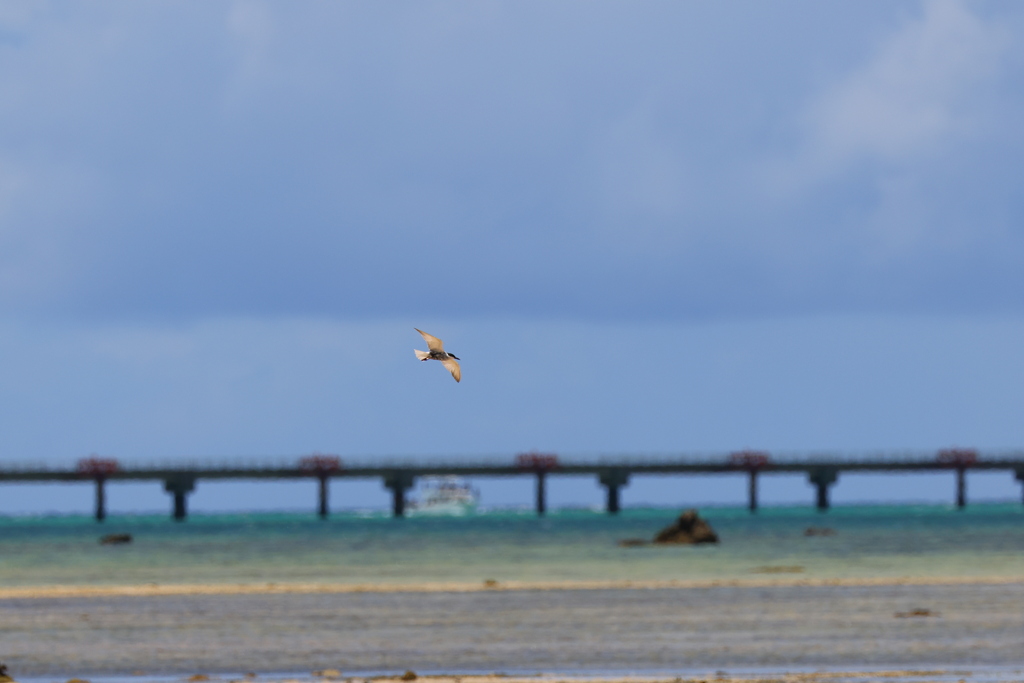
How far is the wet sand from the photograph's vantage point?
2003 centimetres

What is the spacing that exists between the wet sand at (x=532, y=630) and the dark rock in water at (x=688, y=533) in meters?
23.8

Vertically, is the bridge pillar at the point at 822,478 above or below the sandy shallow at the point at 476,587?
below

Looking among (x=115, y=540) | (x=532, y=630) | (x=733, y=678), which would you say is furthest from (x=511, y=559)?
(x=733, y=678)

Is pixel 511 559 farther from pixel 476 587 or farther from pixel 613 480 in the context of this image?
pixel 613 480

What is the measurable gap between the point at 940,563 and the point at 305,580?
18.2 metres

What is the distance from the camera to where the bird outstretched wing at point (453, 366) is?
11.2 m

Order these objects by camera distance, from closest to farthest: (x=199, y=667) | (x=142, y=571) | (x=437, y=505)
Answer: (x=199, y=667), (x=142, y=571), (x=437, y=505)

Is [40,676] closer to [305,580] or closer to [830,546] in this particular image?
[305,580]

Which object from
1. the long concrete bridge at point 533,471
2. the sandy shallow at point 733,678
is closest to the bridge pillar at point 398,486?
the long concrete bridge at point 533,471

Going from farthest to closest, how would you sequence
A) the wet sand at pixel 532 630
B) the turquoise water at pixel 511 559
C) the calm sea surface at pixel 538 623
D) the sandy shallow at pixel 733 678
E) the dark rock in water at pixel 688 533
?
the dark rock in water at pixel 688 533
the turquoise water at pixel 511 559
the calm sea surface at pixel 538 623
the wet sand at pixel 532 630
the sandy shallow at pixel 733 678

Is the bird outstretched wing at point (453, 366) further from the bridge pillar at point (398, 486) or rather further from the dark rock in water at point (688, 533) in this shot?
the bridge pillar at point (398, 486)

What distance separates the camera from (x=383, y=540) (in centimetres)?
7356

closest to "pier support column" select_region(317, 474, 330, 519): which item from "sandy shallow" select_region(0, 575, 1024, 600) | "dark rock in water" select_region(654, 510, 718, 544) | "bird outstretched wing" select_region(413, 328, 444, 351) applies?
"dark rock in water" select_region(654, 510, 718, 544)

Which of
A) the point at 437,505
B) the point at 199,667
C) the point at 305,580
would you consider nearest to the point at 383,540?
the point at 305,580
